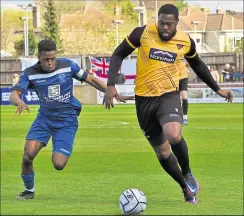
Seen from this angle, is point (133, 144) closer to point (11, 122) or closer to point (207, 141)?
point (207, 141)

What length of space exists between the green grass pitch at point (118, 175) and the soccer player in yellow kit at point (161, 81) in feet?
2.62

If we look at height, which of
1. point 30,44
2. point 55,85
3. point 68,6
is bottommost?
point 30,44

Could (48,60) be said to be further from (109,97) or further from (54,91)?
(109,97)

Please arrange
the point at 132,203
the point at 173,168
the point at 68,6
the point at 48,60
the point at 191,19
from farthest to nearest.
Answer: the point at 191,19, the point at 68,6, the point at 48,60, the point at 173,168, the point at 132,203

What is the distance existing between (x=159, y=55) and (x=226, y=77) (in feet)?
144

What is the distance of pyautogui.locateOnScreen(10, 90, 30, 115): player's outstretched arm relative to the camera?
1105 centimetres

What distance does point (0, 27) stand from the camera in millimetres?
126625

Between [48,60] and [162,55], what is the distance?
5.77 feet

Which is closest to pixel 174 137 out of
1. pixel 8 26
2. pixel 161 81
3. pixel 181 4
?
pixel 161 81

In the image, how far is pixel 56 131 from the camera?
39.4ft

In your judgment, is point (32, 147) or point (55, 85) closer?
point (55, 85)

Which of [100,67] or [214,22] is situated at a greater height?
[100,67]

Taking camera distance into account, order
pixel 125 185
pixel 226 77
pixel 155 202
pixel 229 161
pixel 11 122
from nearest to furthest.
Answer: pixel 155 202 → pixel 125 185 → pixel 229 161 → pixel 11 122 → pixel 226 77

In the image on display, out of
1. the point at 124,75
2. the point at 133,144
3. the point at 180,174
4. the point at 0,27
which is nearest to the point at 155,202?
the point at 180,174
